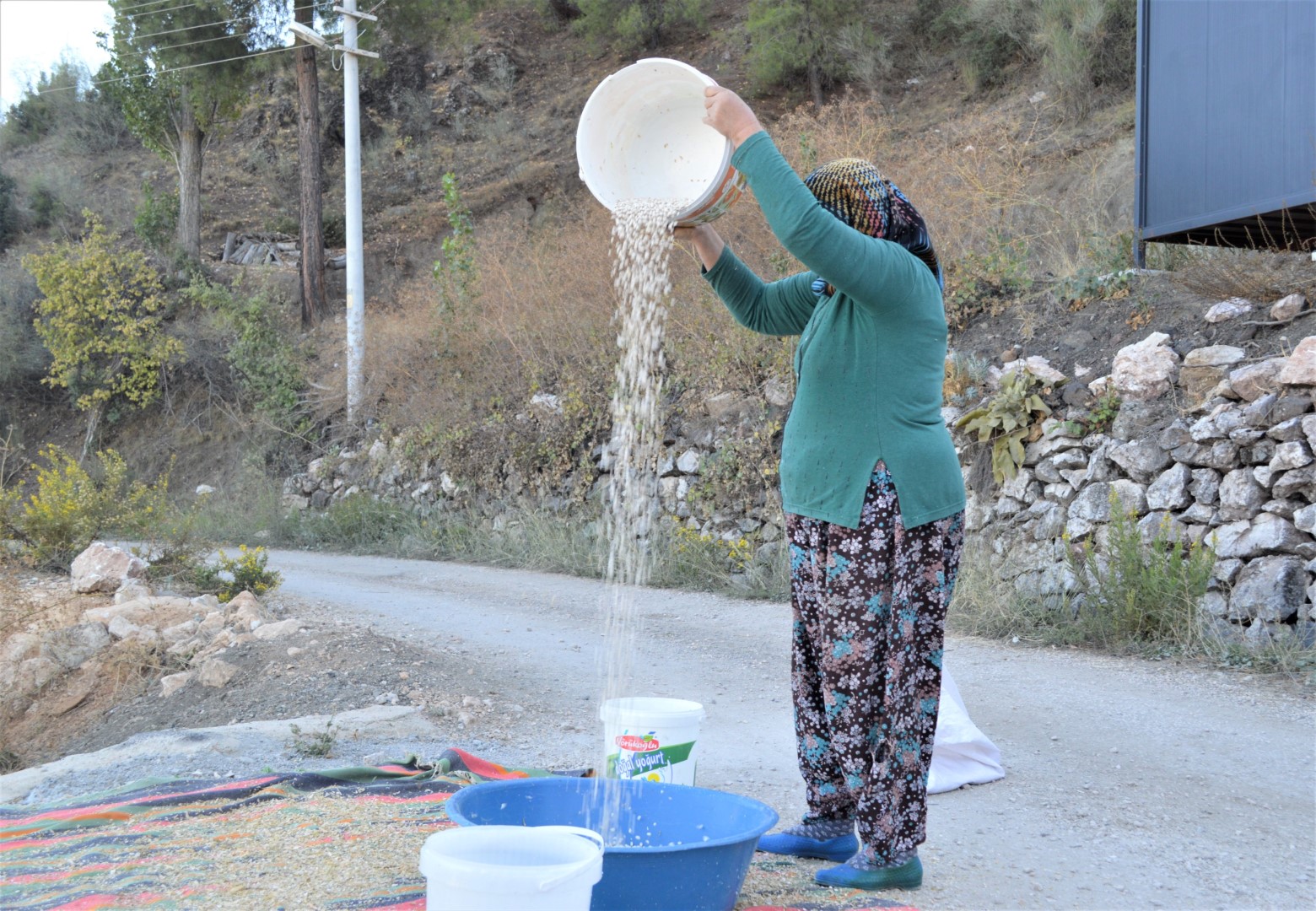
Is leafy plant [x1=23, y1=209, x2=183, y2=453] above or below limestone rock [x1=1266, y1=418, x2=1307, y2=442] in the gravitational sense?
above

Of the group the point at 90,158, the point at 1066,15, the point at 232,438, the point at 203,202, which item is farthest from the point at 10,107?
the point at 1066,15

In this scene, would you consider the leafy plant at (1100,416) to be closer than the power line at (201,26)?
Yes

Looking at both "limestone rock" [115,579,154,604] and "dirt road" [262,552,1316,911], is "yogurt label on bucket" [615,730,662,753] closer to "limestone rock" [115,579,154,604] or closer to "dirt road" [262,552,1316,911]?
"dirt road" [262,552,1316,911]

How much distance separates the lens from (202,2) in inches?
679

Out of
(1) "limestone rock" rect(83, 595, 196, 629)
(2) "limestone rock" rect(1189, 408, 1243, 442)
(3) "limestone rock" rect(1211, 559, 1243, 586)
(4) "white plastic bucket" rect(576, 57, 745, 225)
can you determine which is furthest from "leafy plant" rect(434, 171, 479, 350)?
(4) "white plastic bucket" rect(576, 57, 745, 225)

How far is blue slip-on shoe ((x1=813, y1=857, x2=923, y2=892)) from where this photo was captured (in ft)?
7.56

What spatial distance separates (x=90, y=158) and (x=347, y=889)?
29015 millimetres

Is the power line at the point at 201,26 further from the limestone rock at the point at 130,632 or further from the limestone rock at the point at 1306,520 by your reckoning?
the limestone rock at the point at 1306,520

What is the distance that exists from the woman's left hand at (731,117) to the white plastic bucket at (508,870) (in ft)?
4.79

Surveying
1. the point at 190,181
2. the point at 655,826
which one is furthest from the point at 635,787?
the point at 190,181

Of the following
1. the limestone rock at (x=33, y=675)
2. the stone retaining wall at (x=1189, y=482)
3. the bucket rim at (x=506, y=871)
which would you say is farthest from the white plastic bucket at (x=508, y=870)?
the stone retaining wall at (x=1189, y=482)

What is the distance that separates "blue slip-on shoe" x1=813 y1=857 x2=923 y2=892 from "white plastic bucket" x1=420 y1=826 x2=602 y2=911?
2.51 ft

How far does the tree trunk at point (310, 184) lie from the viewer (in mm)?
16500

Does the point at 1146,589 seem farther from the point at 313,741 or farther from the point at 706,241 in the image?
the point at 313,741
